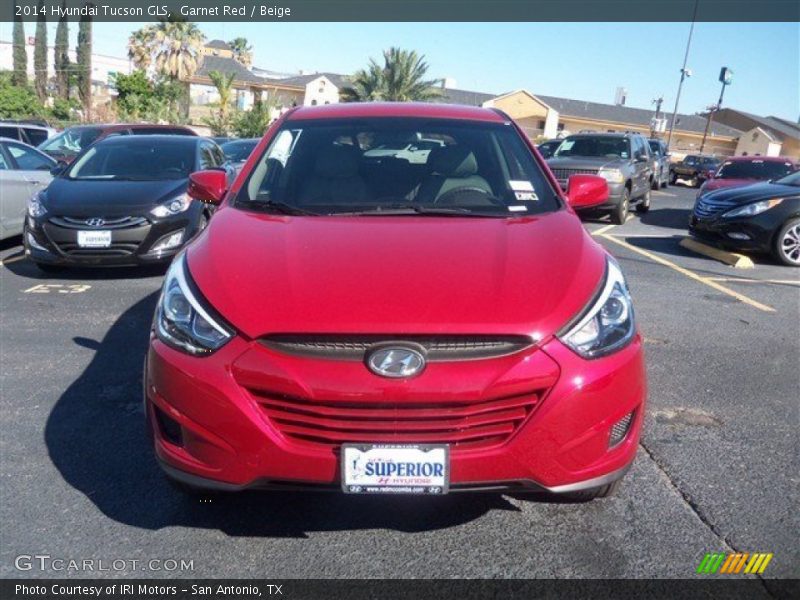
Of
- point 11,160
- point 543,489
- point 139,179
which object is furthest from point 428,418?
point 11,160

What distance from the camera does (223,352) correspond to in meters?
2.42

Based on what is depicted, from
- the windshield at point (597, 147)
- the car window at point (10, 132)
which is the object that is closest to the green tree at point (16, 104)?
the car window at point (10, 132)

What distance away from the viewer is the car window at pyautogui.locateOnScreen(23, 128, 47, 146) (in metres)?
15.3

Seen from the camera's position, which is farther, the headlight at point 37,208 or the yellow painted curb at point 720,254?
the yellow painted curb at point 720,254

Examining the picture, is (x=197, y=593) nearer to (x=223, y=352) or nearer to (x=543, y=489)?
(x=223, y=352)

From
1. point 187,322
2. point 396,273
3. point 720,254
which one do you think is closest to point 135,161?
point 187,322

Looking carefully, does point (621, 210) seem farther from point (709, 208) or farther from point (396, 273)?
point (396, 273)

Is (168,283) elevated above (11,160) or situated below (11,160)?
above

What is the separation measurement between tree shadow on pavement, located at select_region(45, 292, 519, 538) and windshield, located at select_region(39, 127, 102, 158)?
11.1m

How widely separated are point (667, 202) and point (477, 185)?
17.8 metres

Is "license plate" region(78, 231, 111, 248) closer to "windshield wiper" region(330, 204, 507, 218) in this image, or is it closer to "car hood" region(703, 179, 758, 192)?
"windshield wiper" region(330, 204, 507, 218)

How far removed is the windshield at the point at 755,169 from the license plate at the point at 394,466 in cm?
1362

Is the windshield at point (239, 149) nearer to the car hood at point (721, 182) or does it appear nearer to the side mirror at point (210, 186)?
the car hood at point (721, 182)

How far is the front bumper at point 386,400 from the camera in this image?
2.32 meters
